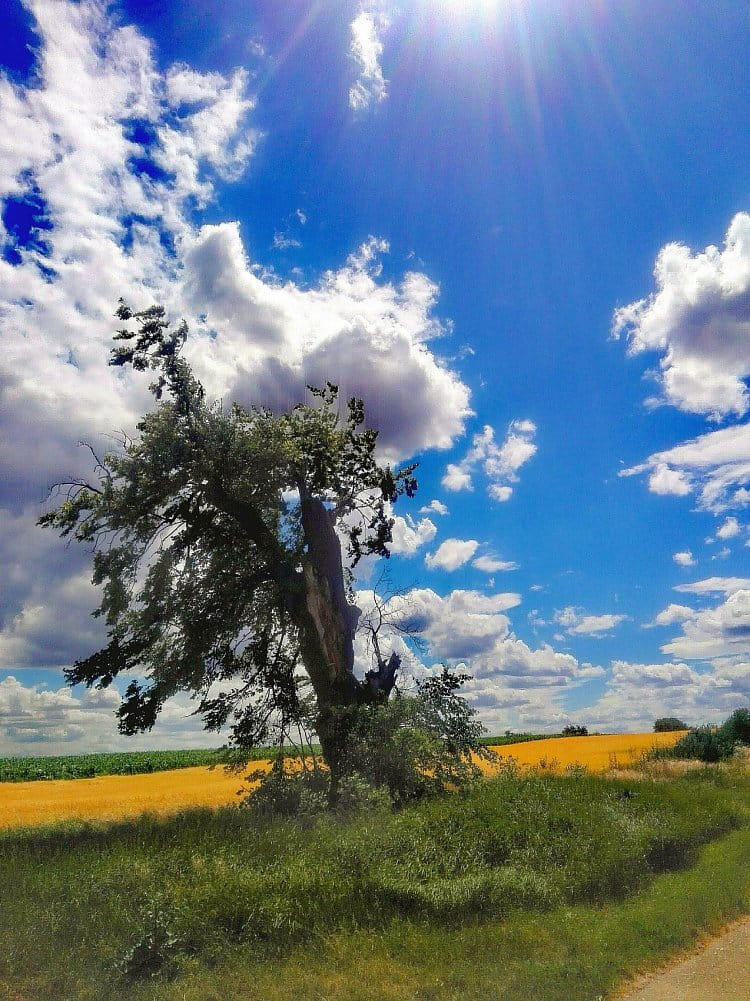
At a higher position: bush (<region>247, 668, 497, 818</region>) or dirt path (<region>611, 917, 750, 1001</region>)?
bush (<region>247, 668, 497, 818</region>)

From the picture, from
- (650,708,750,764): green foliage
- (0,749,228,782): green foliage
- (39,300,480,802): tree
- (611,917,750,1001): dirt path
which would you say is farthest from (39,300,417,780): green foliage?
(0,749,228,782): green foliage

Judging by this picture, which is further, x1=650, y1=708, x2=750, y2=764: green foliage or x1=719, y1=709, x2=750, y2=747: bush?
x1=719, y1=709, x2=750, y2=747: bush

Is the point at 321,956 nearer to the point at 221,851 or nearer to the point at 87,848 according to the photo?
the point at 221,851

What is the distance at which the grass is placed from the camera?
9023mm

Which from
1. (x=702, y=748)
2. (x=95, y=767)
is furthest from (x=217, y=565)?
(x=95, y=767)

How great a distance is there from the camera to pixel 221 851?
1286cm

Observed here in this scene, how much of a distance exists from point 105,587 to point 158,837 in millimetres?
7817

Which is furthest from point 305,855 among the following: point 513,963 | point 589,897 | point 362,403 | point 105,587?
point 362,403

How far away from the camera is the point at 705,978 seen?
9.32 meters

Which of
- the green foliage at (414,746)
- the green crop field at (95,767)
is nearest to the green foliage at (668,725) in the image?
the green crop field at (95,767)

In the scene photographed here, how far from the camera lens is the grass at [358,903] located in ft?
29.6

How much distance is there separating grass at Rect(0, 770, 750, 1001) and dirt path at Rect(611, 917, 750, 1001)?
1.28 feet

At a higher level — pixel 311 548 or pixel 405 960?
pixel 311 548

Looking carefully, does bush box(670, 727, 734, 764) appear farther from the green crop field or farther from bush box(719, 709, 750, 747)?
the green crop field
